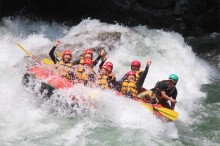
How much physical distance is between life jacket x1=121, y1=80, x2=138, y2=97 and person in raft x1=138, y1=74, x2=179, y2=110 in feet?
0.44

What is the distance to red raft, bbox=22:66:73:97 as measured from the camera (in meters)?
6.97

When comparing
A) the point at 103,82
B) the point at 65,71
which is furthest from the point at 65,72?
the point at 103,82

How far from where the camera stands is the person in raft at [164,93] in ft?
22.6

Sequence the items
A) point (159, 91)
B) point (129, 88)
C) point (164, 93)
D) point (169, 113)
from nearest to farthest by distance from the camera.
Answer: point (169, 113) < point (164, 93) < point (159, 91) < point (129, 88)

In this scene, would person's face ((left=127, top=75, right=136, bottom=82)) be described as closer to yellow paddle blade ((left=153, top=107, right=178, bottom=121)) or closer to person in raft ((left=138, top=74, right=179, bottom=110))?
person in raft ((left=138, top=74, right=179, bottom=110))

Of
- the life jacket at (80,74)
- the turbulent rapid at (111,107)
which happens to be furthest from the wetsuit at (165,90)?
the life jacket at (80,74)

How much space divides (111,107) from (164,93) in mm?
1105

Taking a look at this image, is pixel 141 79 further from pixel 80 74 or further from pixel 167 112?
pixel 80 74

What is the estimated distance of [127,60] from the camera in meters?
11.0

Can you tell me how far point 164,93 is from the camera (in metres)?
6.95

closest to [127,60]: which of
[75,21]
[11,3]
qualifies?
[75,21]

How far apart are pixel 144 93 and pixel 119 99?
0.56 metres

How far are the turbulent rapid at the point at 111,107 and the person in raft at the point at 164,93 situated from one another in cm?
43

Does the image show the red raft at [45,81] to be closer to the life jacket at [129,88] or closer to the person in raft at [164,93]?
the life jacket at [129,88]
